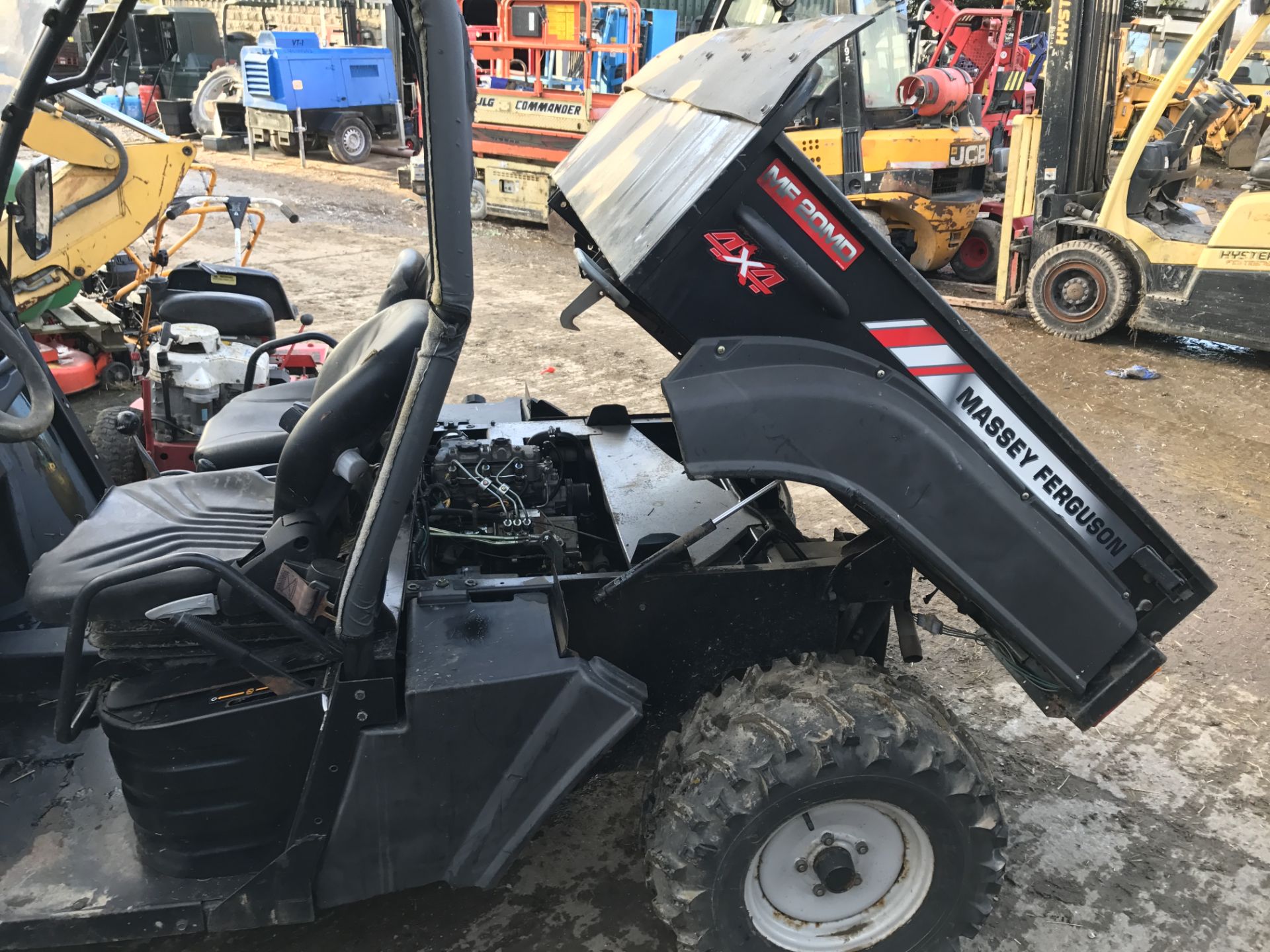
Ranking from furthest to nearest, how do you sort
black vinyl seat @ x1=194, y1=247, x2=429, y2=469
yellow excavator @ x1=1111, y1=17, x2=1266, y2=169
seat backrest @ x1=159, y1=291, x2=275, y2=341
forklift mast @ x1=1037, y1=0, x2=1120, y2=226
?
yellow excavator @ x1=1111, y1=17, x2=1266, y2=169 < forklift mast @ x1=1037, y1=0, x2=1120, y2=226 < seat backrest @ x1=159, y1=291, x2=275, y2=341 < black vinyl seat @ x1=194, y1=247, x2=429, y2=469

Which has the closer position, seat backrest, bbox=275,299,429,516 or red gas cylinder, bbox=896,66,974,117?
seat backrest, bbox=275,299,429,516

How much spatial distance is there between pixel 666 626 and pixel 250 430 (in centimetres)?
205

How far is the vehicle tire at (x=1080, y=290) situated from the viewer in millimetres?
7379

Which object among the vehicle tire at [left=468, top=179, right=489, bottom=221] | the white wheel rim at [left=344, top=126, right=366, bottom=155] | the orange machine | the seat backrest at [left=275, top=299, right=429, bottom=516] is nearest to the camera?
the seat backrest at [left=275, top=299, right=429, bottom=516]

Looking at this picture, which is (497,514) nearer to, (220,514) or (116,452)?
(220,514)

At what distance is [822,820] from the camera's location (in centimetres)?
219

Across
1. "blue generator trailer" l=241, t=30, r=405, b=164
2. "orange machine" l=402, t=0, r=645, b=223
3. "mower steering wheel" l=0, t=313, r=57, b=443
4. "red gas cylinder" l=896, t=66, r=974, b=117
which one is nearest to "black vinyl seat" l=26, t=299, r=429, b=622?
"mower steering wheel" l=0, t=313, r=57, b=443

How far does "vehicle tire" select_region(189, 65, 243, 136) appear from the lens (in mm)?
16391

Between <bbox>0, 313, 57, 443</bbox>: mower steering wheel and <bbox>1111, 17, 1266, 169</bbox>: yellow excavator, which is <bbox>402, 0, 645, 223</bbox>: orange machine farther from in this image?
<bbox>0, 313, 57, 443</bbox>: mower steering wheel

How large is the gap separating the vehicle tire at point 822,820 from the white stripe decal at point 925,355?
0.73 meters

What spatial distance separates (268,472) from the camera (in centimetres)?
304

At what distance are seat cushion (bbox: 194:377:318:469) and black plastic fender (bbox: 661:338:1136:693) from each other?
200 cm

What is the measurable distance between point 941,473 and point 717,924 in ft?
3.58

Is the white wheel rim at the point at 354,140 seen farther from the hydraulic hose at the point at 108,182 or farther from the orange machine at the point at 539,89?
the hydraulic hose at the point at 108,182
